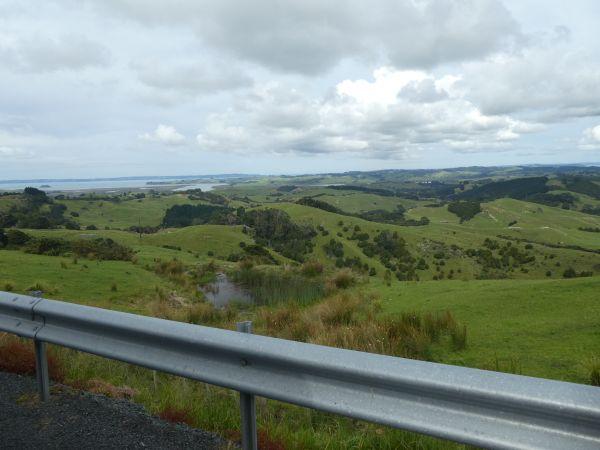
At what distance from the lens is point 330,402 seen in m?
2.83

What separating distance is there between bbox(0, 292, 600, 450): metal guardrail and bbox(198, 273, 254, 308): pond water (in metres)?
13.7

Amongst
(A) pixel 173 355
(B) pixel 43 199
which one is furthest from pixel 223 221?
(A) pixel 173 355

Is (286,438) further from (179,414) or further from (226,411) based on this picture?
(179,414)

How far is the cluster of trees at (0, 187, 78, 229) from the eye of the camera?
63875mm

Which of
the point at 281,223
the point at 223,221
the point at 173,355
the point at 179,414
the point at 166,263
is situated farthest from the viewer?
the point at 223,221

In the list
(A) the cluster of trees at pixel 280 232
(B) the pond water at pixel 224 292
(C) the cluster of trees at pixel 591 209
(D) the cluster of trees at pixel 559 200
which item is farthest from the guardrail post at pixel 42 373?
(D) the cluster of trees at pixel 559 200

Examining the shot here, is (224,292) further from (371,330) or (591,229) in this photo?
(591,229)

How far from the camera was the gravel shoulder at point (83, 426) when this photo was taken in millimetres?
3586

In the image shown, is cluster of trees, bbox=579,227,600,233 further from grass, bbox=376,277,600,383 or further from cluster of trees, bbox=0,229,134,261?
grass, bbox=376,277,600,383

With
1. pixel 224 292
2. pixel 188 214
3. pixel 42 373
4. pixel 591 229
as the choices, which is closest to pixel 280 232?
pixel 224 292

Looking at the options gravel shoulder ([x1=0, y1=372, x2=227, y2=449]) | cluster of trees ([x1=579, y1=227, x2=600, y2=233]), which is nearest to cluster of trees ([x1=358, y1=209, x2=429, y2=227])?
cluster of trees ([x1=579, y1=227, x2=600, y2=233])

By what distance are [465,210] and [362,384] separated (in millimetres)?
140421

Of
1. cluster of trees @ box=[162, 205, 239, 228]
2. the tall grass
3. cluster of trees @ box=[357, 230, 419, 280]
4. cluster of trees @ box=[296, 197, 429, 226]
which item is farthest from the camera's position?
cluster of trees @ box=[162, 205, 239, 228]

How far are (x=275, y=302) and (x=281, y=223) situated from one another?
45.8 meters
